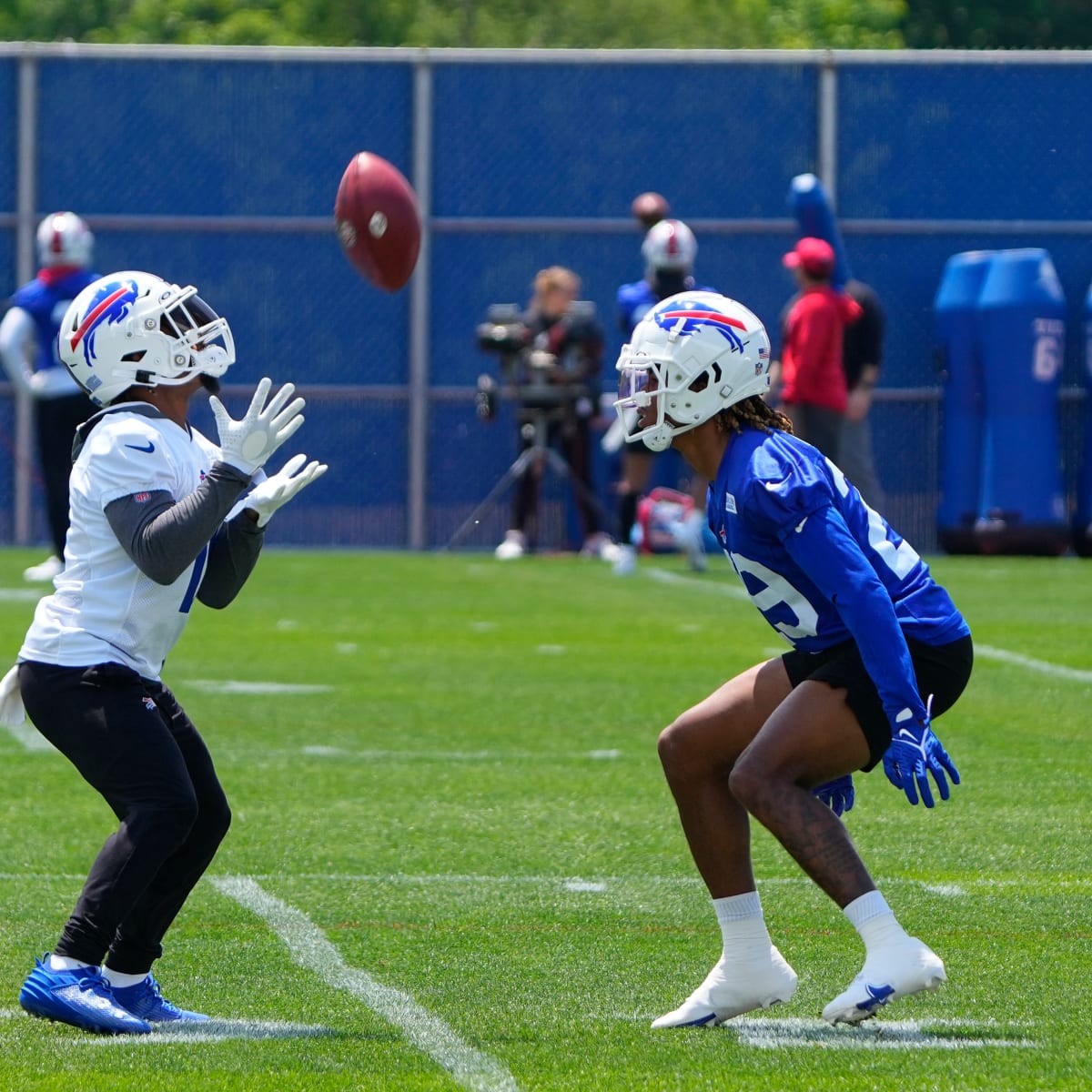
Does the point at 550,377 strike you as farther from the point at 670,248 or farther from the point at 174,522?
the point at 174,522

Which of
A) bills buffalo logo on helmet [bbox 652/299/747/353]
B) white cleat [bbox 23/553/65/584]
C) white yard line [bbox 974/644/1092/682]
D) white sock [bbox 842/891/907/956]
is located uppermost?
bills buffalo logo on helmet [bbox 652/299/747/353]

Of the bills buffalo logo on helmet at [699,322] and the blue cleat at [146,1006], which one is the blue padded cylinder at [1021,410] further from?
the blue cleat at [146,1006]

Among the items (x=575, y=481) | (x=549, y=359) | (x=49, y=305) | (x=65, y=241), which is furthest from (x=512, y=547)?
Answer: (x=65, y=241)

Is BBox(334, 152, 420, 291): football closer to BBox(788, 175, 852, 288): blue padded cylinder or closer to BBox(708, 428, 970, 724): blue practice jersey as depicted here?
BBox(708, 428, 970, 724): blue practice jersey

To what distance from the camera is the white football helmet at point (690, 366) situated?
4.74 metres

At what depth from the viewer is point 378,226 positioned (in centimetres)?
860

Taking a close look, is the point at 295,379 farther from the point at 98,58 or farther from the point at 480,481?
the point at 98,58

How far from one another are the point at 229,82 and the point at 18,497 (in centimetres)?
395

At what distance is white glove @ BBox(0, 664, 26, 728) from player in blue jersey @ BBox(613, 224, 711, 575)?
9.97 m

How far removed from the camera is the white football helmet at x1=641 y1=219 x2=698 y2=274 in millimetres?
14992

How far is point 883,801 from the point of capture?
24.1ft

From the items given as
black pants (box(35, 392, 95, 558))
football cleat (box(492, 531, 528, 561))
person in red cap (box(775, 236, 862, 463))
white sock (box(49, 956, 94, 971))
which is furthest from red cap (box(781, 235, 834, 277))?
white sock (box(49, 956, 94, 971))

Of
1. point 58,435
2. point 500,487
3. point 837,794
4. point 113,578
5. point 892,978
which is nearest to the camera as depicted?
point 892,978

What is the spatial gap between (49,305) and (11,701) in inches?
366
